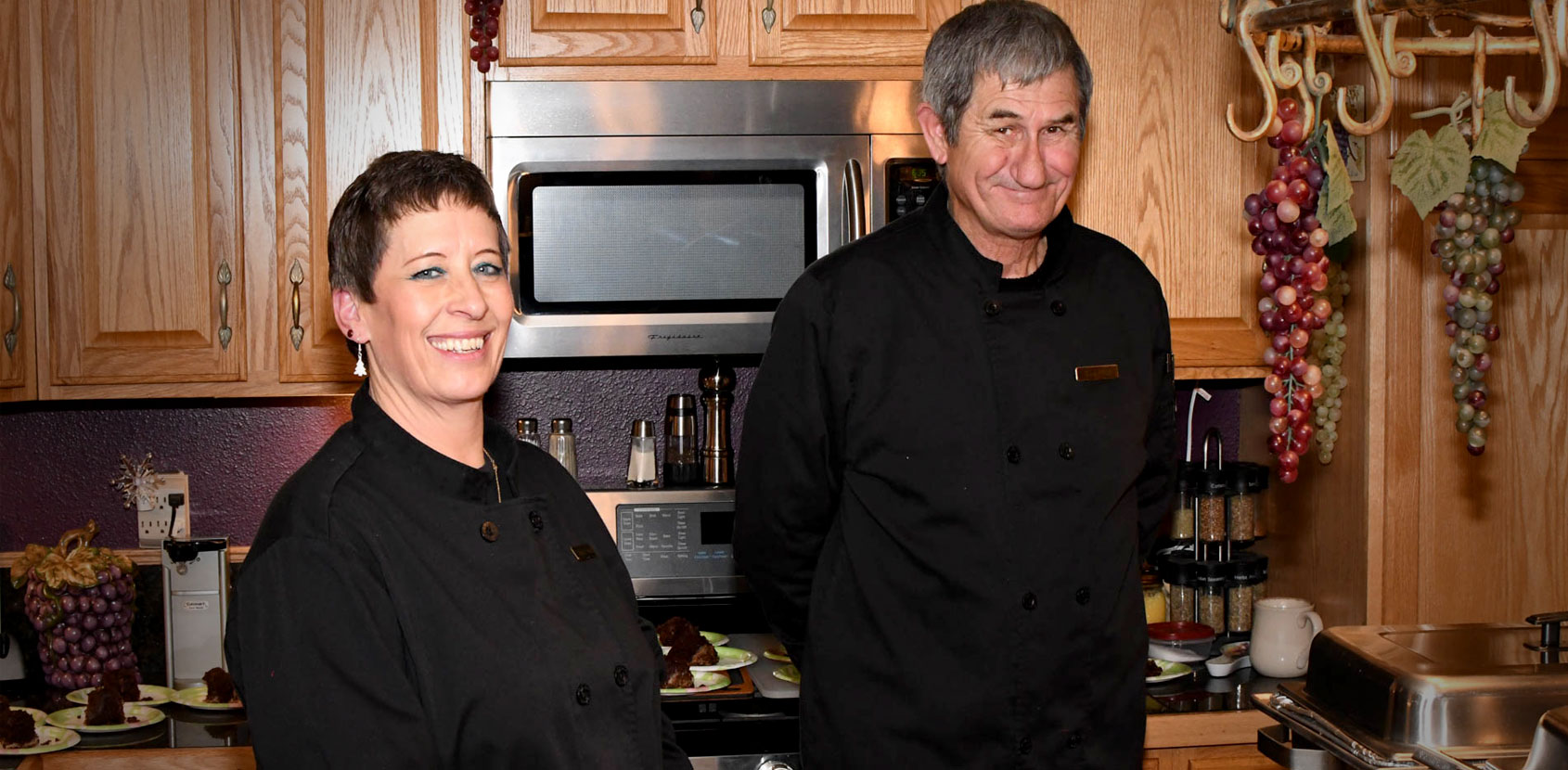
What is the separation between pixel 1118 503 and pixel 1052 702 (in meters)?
0.27

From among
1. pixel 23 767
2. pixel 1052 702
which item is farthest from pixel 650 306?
pixel 23 767

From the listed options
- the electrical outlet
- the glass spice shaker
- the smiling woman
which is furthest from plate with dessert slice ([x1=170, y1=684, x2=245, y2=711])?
the smiling woman

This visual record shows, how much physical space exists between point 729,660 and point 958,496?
802 mm

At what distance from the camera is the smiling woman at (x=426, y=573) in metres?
1.11

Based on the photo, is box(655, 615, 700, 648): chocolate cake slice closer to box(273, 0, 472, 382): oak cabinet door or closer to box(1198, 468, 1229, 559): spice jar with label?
box(273, 0, 472, 382): oak cabinet door

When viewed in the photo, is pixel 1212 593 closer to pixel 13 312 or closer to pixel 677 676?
pixel 677 676

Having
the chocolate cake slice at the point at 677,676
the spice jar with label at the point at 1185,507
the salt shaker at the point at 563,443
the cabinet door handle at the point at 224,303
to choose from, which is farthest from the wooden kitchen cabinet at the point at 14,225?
the spice jar with label at the point at 1185,507

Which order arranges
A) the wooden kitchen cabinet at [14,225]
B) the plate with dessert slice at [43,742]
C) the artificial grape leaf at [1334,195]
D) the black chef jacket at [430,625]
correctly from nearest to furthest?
1. the black chef jacket at [430,625]
2. the artificial grape leaf at [1334,195]
3. the plate with dessert slice at [43,742]
4. the wooden kitchen cabinet at [14,225]

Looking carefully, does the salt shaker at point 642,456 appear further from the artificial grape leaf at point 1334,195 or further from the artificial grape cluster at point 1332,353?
the artificial grape leaf at point 1334,195

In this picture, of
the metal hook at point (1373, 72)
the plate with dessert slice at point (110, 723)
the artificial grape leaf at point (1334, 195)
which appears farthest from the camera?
the plate with dessert slice at point (110, 723)

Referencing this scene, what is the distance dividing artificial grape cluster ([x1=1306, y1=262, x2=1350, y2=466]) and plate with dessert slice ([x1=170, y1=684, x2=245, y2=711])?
1886mm

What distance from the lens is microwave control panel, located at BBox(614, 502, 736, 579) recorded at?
105 inches

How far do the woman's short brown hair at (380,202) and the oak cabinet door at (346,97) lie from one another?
1.21m

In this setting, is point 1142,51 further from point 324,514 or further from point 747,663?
point 324,514
